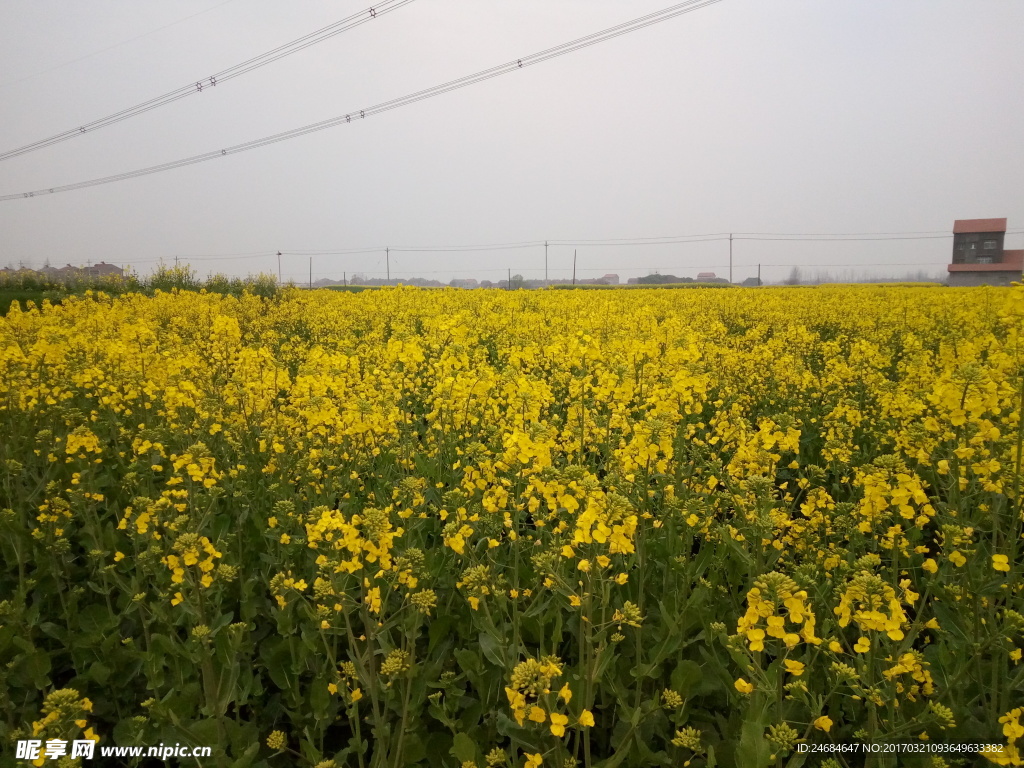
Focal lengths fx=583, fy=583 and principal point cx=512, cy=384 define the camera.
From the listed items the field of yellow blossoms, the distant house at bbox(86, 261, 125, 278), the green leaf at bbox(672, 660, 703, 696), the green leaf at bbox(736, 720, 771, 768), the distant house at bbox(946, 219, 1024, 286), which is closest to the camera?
the green leaf at bbox(736, 720, 771, 768)

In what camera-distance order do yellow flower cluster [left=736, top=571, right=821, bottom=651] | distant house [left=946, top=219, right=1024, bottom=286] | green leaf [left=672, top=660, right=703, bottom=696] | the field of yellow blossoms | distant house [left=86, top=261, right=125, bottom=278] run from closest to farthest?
yellow flower cluster [left=736, top=571, right=821, bottom=651]
the field of yellow blossoms
green leaf [left=672, top=660, right=703, bottom=696]
distant house [left=86, top=261, right=125, bottom=278]
distant house [left=946, top=219, right=1024, bottom=286]

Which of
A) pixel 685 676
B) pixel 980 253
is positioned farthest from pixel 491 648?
pixel 980 253

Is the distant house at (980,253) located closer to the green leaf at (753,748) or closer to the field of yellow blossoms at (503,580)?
the field of yellow blossoms at (503,580)

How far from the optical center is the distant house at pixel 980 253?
135ft

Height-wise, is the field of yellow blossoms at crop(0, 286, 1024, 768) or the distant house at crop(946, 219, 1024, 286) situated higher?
Answer: the distant house at crop(946, 219, 1024, 286)

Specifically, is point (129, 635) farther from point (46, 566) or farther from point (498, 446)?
point (498, 446)

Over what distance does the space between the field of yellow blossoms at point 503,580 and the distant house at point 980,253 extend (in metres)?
47.2

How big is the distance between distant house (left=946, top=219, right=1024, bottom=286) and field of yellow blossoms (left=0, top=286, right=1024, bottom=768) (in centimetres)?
4720

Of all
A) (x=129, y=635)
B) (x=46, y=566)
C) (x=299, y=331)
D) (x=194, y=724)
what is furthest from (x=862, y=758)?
(x=299, y=331)

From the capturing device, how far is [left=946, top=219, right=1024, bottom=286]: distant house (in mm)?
41219

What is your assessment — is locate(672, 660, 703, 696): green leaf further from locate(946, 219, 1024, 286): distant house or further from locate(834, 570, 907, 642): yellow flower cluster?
locate(946, 219, 1024, 286): distant house

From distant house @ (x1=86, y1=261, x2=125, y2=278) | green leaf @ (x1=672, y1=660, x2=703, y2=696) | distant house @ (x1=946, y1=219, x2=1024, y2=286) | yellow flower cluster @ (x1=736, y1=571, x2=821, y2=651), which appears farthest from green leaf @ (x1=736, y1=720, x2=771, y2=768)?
distant house @ (x1=946, y1=219, x2=1024, y2=286)

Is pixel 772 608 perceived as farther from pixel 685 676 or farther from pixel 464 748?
pixel 464 748

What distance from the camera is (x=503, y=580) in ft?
7.70
